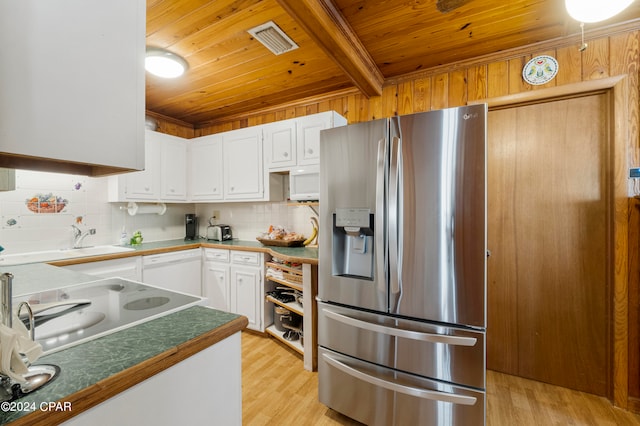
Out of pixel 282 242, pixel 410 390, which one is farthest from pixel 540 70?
pixel 282 242

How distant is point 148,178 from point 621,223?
3986mm

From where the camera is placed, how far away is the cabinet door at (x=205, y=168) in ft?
10.2

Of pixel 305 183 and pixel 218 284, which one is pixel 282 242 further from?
pixel 218 284

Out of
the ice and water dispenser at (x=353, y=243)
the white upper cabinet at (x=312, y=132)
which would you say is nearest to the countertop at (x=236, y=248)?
the ice and water dispenser at (x=353, y=243)

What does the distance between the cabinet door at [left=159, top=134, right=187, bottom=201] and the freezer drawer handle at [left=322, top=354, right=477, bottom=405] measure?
→ 2.69 metres

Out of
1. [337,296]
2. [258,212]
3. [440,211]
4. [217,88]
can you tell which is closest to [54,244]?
[258,212]

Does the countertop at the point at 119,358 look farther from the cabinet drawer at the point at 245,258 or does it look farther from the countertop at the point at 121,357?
the cabinet drawer at the point at 245,258

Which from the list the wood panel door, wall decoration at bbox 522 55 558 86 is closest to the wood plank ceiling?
wall decoration at bbox 522 55 558 86

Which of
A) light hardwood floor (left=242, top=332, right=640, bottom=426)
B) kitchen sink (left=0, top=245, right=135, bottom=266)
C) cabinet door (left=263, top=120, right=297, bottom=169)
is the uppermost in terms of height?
cabinet door (left=263, top=120, right=297, bottom=169)

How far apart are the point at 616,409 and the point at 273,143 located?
3201 millimetres

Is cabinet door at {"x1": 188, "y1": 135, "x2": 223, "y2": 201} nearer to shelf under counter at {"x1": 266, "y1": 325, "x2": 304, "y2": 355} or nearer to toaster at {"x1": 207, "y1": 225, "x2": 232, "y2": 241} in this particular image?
toaster at {"x1": 207, "y1": 225, "x2": 232, "y2": 241}

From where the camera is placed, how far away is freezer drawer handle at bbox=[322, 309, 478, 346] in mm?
→ 1264

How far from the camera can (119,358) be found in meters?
0.61

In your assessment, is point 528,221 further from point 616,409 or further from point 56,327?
point 56,327
